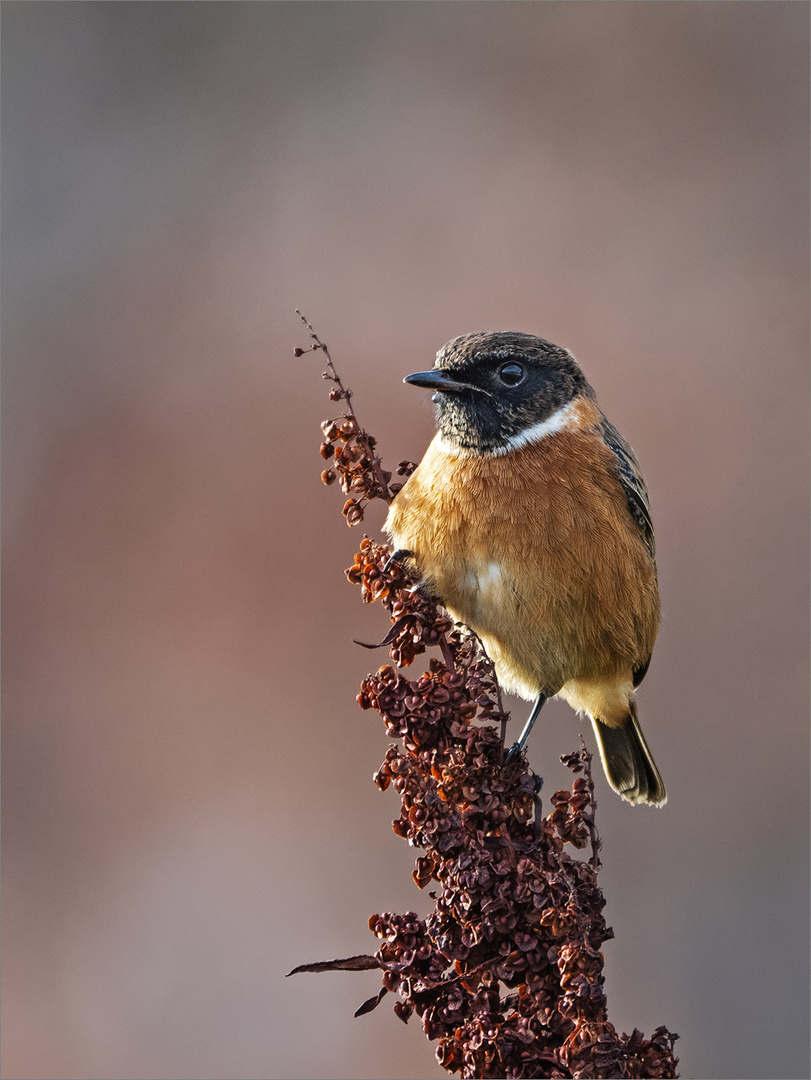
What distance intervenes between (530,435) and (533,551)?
0.57 metres

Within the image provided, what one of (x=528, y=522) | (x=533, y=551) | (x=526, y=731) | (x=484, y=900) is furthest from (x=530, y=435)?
(x=484, y=900)

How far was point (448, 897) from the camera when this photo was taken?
325 cm

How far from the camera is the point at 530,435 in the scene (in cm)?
463

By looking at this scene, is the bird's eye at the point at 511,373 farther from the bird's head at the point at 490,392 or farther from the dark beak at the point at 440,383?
the dark beak at the point at 440,383

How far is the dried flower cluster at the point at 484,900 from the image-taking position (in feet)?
9.34

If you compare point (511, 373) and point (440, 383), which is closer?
point (440, 383)

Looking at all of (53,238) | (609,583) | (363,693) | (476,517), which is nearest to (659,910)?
(609,583)

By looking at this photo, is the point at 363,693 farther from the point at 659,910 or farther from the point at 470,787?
the point at 659,910

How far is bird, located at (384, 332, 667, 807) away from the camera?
14.4ft

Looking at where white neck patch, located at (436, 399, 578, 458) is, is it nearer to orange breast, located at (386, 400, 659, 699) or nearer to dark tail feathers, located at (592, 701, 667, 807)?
orange breast, located at (386, 400, 659, 699)

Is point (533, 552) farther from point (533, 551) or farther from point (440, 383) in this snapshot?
point (440, 383)

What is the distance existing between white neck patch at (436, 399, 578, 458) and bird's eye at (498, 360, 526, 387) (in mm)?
210

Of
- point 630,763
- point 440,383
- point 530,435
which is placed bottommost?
point 630,763

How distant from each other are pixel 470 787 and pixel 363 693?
48 centimetres
